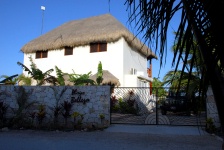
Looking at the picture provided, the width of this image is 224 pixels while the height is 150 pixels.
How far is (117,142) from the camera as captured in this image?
6.35 meters

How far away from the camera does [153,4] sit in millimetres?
1368

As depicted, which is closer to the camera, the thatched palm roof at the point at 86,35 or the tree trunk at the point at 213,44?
the tree trunk at the point at 213,44

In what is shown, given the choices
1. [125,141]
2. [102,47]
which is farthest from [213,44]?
[102,47]

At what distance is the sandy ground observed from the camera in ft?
18.7

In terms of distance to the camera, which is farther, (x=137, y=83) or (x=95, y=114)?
(x=137, y=83)

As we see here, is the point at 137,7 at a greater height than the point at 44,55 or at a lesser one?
lesser

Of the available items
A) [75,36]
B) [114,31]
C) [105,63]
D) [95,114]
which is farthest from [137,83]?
[95,114]

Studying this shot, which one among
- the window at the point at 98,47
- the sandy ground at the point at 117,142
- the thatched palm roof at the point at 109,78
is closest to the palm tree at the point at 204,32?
the sandy ground at the point at 117,142

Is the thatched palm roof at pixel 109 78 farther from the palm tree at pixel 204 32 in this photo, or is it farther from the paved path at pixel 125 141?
the palm tree at pixel 204 32

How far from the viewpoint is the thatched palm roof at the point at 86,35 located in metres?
16.4

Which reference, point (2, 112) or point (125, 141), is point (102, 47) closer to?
point (2, 112)

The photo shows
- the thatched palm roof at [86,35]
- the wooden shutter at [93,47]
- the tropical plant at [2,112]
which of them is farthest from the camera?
the wooden shutter at [93,47]

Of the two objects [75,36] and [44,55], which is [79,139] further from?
[44,55]

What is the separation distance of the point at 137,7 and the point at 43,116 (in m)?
8.36
